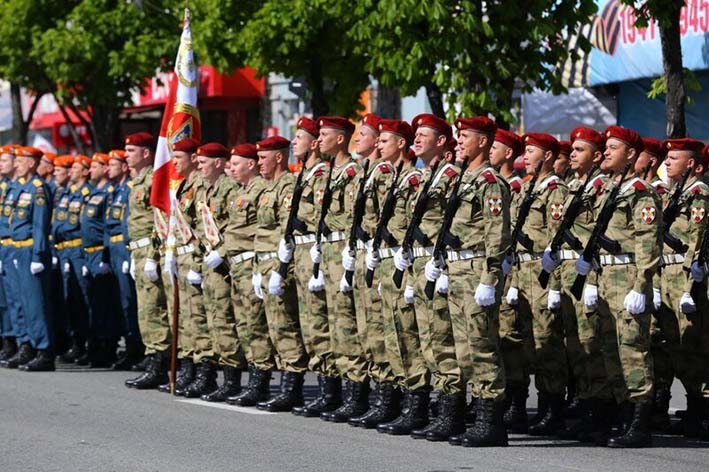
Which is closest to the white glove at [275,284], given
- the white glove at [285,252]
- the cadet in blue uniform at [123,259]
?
the white glove at [285,252]

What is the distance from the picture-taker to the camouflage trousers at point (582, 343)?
33.7 ft

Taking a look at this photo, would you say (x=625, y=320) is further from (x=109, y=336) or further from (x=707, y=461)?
(x=109, y=336)

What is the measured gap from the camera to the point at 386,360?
10.8 meters

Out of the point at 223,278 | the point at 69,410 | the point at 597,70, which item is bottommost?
the point at 69,410

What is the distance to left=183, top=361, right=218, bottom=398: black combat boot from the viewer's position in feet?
41.6

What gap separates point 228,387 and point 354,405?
5.17ft

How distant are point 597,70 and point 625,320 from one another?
38.1ft

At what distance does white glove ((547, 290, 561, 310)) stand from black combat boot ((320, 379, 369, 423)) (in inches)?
55.8

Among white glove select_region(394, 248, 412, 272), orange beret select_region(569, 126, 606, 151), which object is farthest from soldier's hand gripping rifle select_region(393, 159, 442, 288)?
orange beret select_region(569, 126, 606, 151)

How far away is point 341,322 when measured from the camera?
441 inches

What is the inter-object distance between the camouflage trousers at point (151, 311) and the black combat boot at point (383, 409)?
3002 millimetres

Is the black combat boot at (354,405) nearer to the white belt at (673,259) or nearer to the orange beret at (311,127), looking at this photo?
the orange beret at (311,127)

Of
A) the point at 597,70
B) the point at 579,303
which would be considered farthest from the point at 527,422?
the point at 597,70

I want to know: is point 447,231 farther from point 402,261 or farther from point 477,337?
point 477,337
